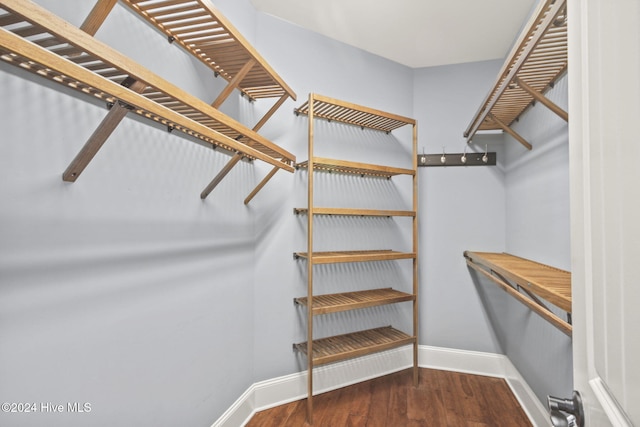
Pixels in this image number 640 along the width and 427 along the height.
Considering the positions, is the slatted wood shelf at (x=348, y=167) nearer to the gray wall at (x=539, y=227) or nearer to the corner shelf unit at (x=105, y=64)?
the corner shelf unit at (x=105, y=64)

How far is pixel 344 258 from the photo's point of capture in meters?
1.79

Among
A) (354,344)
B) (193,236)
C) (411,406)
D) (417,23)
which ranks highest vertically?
(417,23)

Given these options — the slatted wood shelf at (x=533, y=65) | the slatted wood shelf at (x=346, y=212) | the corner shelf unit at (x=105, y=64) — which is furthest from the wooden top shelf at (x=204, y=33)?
the slatted wood shelf at (x=533, y=65)

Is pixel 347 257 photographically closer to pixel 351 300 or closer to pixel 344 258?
pixel 344 258

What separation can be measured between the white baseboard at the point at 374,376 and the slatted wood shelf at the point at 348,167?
1.32 metres

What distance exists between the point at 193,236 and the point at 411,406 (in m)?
1.63

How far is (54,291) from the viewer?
2.56 ft

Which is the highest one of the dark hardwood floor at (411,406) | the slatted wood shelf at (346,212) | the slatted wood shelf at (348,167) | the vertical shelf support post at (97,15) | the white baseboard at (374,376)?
the vertical shelf support post at (97,15)

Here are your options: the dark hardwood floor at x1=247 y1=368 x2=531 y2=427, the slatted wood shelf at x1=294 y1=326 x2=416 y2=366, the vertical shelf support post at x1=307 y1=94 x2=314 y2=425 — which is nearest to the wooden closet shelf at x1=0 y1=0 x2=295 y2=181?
the vertical shelf support post at x1=307 y1=94 x2=314 y2=425

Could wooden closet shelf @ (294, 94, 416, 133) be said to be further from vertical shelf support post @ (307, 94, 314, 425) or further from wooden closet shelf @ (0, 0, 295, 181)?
wooden closet shelf @ (0, 0, 295, 181)

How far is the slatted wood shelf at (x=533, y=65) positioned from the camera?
2.89 feet

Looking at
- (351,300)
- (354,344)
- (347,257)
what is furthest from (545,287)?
(354,344)

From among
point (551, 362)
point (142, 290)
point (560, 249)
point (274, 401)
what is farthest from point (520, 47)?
point (274, 401)

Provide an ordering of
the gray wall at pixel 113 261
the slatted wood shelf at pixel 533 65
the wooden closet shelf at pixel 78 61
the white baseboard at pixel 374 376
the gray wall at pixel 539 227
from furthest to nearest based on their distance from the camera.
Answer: the white baseboard at pixel 374 376, the gray wall at pixel 539 227, the slatted wood shelf at pixel 533 65, the gray wall at pixel 113 261, the wooden closet shelf at pixel 78 61
